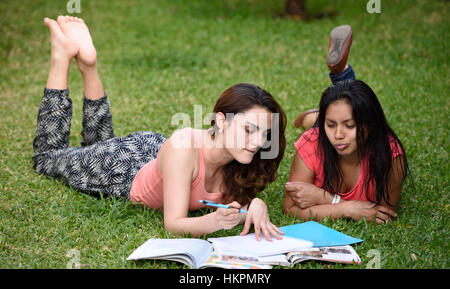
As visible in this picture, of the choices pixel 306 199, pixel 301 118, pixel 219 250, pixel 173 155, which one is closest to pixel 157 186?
pixel 173 155

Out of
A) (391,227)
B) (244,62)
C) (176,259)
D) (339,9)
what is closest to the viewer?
(176,259)

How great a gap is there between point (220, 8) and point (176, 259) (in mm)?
7758

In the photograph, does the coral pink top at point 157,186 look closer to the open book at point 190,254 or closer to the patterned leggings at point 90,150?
the patterned leggings at point 90,150

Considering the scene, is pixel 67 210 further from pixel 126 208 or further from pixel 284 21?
pixel 284 21

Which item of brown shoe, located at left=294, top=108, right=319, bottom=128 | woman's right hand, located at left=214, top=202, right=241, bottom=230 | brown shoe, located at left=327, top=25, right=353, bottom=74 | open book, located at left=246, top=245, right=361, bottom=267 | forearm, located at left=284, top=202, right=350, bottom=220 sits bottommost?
open book, located at left=246, top=245, right=361, bottom=267

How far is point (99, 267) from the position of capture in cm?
276

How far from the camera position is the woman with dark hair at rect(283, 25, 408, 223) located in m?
3.15

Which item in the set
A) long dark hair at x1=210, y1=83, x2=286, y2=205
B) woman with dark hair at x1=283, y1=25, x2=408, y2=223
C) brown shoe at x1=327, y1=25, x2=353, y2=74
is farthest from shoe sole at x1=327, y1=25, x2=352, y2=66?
long dark hair at x1=210, y1=83, x2=286, y2=205

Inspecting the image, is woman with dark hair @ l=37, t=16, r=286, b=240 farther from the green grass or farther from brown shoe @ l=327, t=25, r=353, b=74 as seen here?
brown shoe @ l=327, t=25, r=353, b=74

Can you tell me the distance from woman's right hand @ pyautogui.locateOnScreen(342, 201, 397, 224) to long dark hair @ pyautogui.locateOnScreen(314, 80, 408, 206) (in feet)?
0.18

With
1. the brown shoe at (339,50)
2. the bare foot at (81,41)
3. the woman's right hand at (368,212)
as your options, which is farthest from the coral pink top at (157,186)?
the brown shoe at (339,50)

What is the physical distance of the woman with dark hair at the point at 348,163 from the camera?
3146mm

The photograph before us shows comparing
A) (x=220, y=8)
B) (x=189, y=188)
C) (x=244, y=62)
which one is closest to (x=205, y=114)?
(x=244, y=62)

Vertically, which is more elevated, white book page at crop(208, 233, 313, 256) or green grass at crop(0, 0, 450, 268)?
green grass at crop(0, 0, 450, 268)
